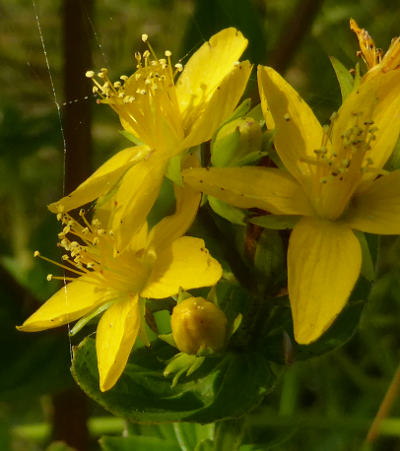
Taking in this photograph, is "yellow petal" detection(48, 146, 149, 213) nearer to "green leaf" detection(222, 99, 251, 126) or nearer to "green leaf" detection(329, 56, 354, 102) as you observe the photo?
"green leaf" detection(222, 99, 251, 126)

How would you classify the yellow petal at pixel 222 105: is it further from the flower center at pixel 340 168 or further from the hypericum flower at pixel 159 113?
the flower center at pixel 340 168

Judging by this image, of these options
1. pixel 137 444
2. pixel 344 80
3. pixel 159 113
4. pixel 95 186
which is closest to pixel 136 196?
pixel 95 186

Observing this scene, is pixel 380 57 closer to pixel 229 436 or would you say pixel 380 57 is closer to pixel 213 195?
pixel 213 195

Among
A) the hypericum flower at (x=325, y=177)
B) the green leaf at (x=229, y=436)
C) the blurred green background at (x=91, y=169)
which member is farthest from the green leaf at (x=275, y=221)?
the blurred green background at (x=91, y=169)

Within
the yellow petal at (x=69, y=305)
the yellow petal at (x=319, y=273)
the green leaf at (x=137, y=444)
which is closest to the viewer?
the yellow petal at (x=319, y=273)

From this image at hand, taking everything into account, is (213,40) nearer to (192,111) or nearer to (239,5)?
(192,111)

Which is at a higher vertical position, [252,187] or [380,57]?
[380,57]

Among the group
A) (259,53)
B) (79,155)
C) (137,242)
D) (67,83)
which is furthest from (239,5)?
(137,242)
